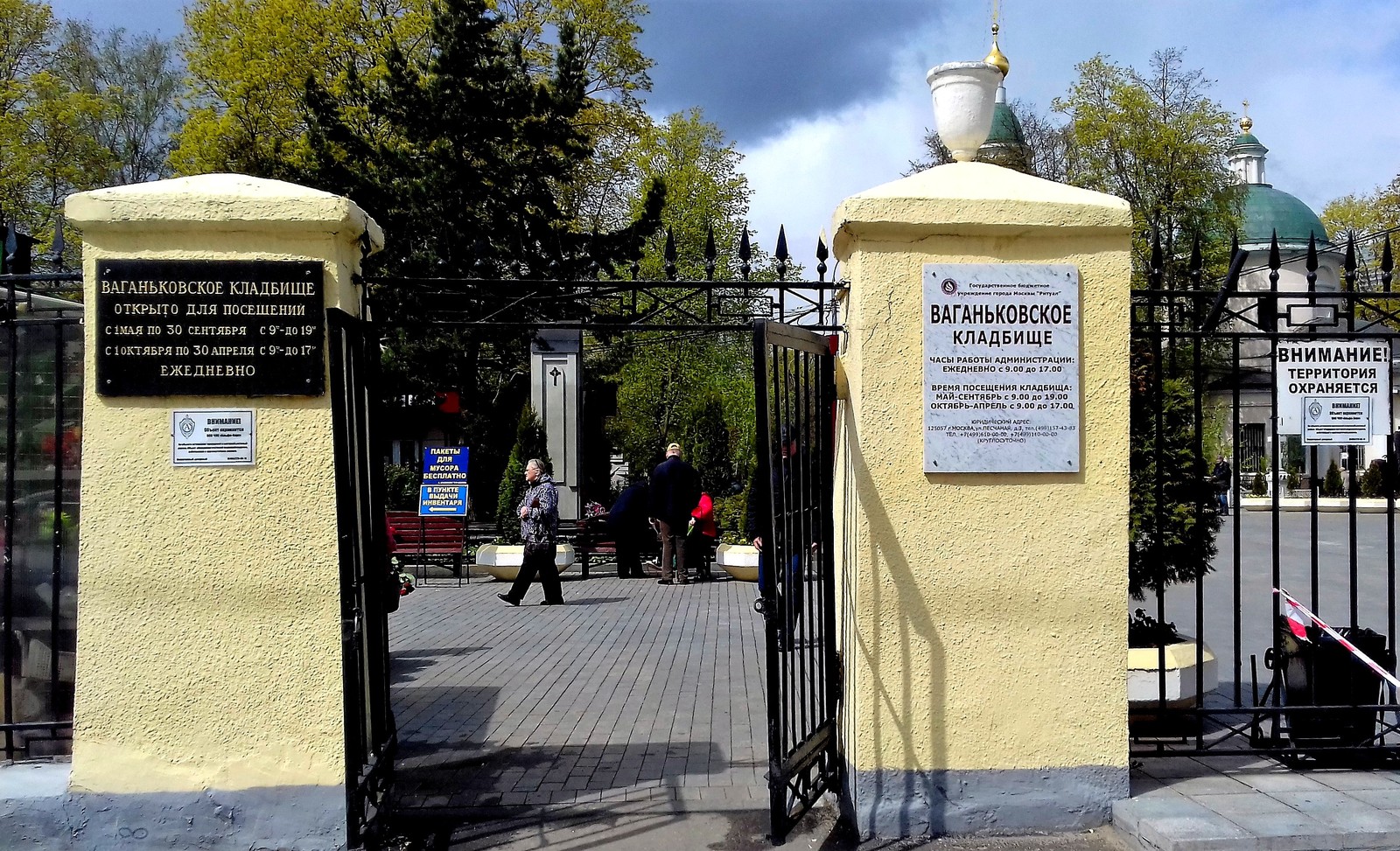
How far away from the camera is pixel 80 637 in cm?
445

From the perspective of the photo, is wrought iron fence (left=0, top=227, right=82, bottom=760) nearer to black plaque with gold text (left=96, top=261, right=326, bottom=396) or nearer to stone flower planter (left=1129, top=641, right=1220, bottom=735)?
black plaque with gold text (left=96, top=261, right=326, bottom=396)

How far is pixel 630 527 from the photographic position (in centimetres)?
1514

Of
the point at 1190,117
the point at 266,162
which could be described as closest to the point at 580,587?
the point at 266,162

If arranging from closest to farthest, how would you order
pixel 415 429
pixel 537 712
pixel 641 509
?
1. pixel 537 712
2. pixel 641 509
3. pixel 415 429

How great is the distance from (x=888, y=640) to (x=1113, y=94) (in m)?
30.6

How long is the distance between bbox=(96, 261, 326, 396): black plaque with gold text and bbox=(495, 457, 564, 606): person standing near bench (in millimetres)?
7564

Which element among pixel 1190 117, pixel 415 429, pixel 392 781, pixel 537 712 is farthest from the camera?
pixel 415 429

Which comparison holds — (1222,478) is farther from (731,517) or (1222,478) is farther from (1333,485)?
(1333,485)

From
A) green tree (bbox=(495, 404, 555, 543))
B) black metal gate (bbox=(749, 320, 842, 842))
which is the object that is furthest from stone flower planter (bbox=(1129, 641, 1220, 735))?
green tree (bbox=(495, 404, 555, 543))

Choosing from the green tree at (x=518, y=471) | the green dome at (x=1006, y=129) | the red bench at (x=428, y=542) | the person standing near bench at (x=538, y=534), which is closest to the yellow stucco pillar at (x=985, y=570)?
the person standing near bench at (x=538, y=534)

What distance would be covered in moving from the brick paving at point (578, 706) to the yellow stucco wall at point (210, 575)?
1.00 metres

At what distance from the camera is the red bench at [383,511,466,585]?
49.4 ft

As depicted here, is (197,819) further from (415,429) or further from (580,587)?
(415,429)

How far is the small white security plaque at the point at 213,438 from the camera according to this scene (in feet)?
14.6
